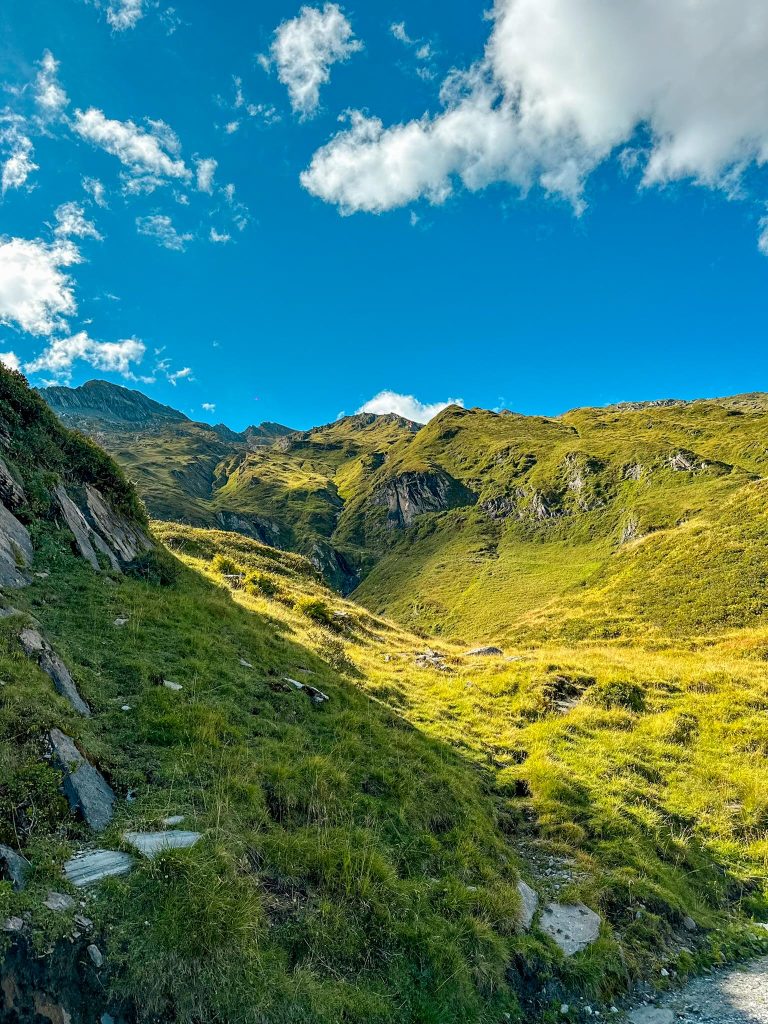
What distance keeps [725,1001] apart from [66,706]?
42.9 feet

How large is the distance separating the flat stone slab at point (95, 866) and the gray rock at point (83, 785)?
691 millimetres

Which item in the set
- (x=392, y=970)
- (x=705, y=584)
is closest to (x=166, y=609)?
(x=392, y=970)

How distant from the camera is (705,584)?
78.9 meters

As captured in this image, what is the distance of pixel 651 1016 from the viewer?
8469 mm

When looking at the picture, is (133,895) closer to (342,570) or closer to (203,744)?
(203,744)

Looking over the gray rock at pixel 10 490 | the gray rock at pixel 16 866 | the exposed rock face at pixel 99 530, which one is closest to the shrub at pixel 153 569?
the exposed rock face at pixel 99 530

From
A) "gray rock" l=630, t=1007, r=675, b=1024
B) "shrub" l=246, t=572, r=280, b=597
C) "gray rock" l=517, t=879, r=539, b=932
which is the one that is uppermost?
"shrub" l=246, t=572, r=280, b=597

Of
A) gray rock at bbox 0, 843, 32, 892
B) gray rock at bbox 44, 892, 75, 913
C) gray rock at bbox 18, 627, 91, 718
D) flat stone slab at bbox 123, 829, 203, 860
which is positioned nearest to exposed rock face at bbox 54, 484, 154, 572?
gray rock at bbox 18, 627, 91, 718

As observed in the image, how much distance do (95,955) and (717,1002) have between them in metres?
10.5

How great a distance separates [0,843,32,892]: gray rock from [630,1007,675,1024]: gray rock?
9.68m

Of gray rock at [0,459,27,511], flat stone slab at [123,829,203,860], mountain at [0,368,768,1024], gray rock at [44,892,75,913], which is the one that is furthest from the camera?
gray rock at [0,459,27,511]

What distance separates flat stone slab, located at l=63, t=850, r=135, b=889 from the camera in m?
6.21

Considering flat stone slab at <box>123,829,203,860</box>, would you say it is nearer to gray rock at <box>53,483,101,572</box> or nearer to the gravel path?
the gravel path

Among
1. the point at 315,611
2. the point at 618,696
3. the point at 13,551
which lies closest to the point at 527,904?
the point at 618,696
